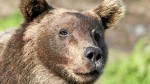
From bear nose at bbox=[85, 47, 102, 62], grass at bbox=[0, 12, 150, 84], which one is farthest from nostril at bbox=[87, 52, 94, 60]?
grass at bbox=[0, 12, 150, 84]

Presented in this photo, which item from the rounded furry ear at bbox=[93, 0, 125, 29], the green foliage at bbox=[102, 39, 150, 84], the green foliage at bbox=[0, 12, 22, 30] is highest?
the green foliage at bbox=[0, 12, 22, 30]

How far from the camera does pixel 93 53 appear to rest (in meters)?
8.90

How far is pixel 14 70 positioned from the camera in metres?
9.79

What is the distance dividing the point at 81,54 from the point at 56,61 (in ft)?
1.97

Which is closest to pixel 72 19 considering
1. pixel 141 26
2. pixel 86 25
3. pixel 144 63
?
pixel 86 25

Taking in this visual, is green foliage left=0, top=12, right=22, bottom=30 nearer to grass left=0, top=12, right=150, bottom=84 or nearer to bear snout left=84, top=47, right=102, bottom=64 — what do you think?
grass left=0, top=12, right=150, bottom=84

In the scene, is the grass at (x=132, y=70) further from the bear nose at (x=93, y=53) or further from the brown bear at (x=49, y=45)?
the bear nose at (x=93, y=53)

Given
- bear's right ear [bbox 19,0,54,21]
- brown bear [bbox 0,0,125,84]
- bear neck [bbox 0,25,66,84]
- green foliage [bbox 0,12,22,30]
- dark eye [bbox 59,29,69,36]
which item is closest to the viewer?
brown bear [bbox 0,0,125,84]

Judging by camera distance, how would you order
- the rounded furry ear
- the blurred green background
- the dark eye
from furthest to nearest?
the blurred green background < the rounded furry ear < the dark eye

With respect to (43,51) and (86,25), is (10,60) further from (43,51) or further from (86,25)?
(86,25)

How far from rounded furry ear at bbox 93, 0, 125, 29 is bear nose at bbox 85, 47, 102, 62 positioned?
1.40 m

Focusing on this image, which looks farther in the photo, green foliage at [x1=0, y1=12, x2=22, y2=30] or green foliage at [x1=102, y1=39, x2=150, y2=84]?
green foliage at [x1=0, y1=12, x2=22, y2=30]

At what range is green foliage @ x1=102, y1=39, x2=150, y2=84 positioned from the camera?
1500 centimetres

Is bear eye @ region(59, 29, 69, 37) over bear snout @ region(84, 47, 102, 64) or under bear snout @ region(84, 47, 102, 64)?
over
